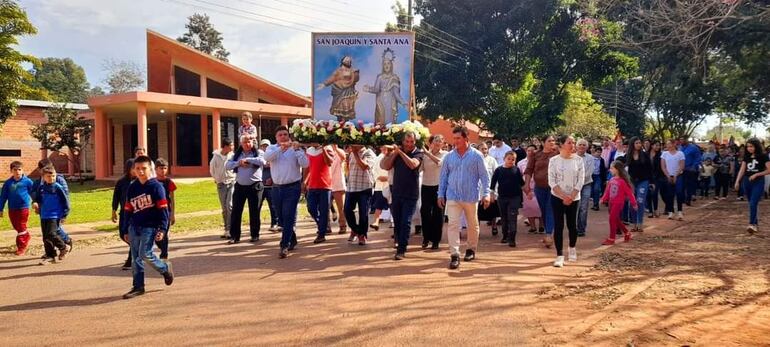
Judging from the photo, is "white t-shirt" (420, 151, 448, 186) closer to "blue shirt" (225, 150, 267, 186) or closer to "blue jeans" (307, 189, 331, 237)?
"blue jeans" (307, 189, 331, 237)

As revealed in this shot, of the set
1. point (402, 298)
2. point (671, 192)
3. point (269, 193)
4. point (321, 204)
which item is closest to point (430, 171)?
point (321, 204)

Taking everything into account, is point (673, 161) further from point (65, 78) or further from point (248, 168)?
point (65, 78)

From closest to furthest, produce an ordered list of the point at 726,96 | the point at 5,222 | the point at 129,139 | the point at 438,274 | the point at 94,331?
the point at 94,331
the point at 438,274
the point at 5,222
the point at 726,96
the point at 129,139

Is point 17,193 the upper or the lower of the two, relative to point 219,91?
lower

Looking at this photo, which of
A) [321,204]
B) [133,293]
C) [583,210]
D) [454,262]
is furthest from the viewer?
[583,210]

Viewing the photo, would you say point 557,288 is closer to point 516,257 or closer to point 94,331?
point 516,257

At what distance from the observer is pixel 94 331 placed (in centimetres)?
455

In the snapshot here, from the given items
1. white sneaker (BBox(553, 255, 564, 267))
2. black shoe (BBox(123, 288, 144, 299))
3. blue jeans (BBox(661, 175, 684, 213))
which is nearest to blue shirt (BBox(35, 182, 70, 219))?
black shoe (BBox(123, 288, 144, 299))

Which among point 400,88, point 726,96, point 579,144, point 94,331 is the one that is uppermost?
point 726,96

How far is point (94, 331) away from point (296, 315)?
176cm

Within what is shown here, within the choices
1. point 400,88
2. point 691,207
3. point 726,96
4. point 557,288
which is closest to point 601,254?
point 557,288

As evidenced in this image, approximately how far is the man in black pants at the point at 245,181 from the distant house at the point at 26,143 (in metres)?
22.2

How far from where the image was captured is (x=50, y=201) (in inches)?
298

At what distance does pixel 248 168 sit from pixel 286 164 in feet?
4.54
